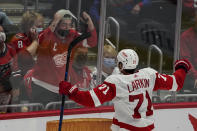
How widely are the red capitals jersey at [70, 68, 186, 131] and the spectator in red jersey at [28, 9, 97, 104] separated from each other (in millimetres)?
1001

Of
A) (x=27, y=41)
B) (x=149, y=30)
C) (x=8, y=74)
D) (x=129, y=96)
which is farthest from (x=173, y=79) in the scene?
(x=8, y=74)

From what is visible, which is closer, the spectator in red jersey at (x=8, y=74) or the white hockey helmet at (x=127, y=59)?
the white hockey helmet at (x=127, y=59)

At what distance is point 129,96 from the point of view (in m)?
5.88

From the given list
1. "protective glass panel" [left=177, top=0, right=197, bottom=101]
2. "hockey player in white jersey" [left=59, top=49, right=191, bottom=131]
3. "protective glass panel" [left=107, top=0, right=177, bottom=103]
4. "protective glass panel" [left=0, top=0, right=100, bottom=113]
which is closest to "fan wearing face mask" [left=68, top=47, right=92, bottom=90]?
"protective glass panel" [left=0, top=0, right=100, bottom=113]

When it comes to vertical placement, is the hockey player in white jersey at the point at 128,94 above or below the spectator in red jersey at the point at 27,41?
below

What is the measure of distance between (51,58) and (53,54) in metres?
0.05

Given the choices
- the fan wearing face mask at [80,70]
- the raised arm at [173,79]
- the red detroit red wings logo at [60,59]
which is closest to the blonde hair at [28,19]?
the red detroit red wings logo at [60,59]

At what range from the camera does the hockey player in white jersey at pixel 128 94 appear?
5.78 metres

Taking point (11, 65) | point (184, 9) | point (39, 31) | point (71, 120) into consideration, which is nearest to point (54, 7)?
point (39, 31)

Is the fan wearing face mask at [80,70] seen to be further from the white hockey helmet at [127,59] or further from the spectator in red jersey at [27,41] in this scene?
the white hockey helmet at [127,59]

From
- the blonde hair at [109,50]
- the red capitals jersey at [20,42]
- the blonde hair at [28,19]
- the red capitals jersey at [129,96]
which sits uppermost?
the blonde hair at [28,19]

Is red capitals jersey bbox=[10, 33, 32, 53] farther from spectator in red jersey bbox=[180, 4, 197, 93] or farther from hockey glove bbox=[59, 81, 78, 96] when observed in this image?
spectator in red jersey bbox=[180, 4, 197, 93]

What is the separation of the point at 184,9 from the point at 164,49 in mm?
527

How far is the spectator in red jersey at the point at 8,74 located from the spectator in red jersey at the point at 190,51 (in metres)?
2.05
